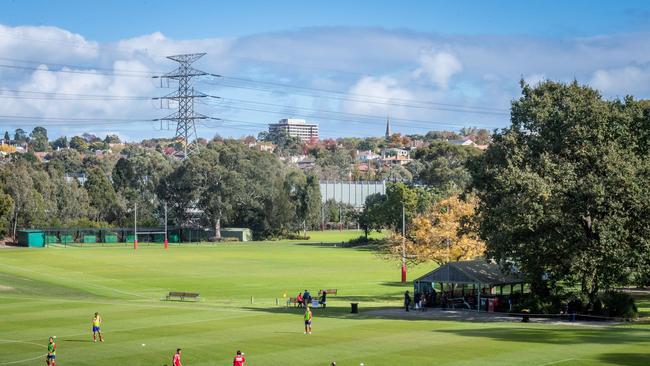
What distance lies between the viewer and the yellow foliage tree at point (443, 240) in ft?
301

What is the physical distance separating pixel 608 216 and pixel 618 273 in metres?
3.83

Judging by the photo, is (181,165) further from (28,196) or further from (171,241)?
(28,196)

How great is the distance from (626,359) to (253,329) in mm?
23085

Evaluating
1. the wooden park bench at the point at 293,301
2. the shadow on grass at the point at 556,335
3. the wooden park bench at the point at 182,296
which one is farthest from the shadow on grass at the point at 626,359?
the wooden park bench at the point at 182,296

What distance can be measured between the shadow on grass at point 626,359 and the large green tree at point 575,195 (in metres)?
14.7

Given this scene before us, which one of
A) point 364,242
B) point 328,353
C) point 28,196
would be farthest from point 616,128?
point 28,196

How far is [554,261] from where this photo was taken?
59.7 meters

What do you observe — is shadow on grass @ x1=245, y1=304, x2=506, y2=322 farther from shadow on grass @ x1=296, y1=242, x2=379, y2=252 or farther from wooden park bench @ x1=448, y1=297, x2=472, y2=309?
shadow on grass @ x1=296, y1=242, x2=379, y2=252

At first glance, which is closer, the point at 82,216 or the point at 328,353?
the point at 328,353

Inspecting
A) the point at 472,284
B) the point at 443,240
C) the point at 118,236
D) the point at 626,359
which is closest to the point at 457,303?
the point at 472,284

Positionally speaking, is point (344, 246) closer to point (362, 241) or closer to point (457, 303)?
point (362, 241)

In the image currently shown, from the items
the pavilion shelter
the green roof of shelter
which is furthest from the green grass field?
the green roof of shelter

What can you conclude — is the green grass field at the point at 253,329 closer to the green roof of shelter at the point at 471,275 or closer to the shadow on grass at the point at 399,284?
the shadow on grass at the point at 399,284

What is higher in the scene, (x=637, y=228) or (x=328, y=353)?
(x=637, y=228)
